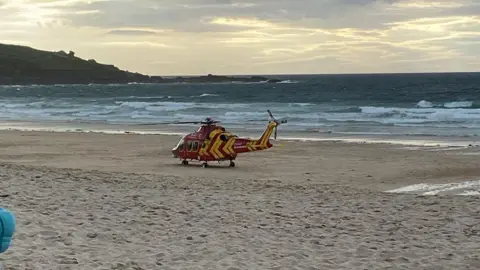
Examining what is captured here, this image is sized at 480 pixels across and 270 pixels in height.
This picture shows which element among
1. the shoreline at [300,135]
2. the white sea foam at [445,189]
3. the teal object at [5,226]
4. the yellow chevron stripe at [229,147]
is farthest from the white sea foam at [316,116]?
the teal object at [5,226]

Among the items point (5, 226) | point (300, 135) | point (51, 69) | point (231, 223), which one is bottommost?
point (300, 135)

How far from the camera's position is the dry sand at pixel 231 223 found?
23.3 ft

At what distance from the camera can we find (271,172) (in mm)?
17141

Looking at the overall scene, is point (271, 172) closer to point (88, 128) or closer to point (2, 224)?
point (2, 224)

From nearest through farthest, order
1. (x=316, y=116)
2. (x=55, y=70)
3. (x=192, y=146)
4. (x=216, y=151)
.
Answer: (x=216, y=151), (x=192, y=146), (x=316, y=116), (x=55, y=70)

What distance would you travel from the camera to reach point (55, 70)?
147500 mm

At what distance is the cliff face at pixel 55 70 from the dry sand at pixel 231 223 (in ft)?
430

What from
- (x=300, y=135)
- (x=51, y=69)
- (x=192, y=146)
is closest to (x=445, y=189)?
(x=192, y=146)

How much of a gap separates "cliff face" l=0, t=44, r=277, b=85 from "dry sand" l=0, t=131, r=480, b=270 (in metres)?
131

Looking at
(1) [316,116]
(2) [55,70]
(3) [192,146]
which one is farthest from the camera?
(2) [55,70]

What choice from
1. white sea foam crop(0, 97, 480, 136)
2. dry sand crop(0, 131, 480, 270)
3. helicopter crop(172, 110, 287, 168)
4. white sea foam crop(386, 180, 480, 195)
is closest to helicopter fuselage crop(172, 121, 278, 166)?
helicopter crop(172, 110, 287, 168)

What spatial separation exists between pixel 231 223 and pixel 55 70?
145m

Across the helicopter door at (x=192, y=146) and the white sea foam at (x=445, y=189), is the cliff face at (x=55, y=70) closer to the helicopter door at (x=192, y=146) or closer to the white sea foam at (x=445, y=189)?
the helicopter door at (x=192, y=146)

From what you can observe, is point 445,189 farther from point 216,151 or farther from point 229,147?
point 216,151
